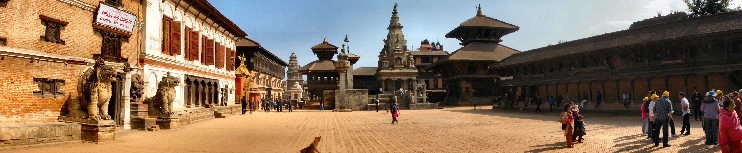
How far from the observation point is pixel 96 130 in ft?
38.9

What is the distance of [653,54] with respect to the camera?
22797mm

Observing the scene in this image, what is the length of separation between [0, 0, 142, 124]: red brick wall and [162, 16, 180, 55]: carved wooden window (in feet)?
18.2

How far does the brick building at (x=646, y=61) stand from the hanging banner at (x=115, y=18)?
24.0 metres

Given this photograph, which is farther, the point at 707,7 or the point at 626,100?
the point at 707,7

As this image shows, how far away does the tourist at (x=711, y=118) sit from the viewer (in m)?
9.70

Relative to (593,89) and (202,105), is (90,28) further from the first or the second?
(593,89)

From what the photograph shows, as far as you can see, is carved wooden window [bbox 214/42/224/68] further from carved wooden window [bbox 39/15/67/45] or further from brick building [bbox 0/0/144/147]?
carved wooden window [bbox 39/15/67/45]

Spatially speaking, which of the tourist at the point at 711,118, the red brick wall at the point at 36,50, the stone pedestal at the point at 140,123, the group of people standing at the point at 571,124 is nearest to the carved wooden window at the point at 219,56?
→ the stone pedestal at the point at 140,123

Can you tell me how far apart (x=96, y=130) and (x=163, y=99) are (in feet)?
16.9

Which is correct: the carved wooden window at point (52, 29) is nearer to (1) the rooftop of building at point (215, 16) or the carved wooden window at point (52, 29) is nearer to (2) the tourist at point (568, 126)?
(1) the rooftop of building at point (215, 16)

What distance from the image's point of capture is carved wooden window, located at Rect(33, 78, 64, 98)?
464 inches

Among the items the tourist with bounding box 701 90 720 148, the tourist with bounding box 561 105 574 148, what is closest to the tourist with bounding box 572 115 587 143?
the tourist with bounding box 561 105 574 148

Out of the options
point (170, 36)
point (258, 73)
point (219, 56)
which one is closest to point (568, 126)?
point (170, 36)

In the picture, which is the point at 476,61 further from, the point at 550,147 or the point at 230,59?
the point at 550,147
